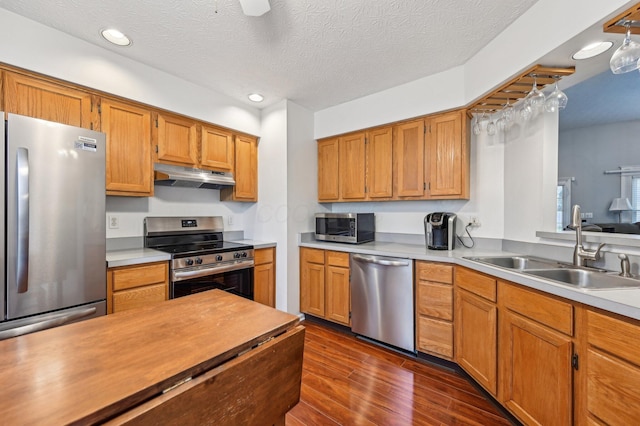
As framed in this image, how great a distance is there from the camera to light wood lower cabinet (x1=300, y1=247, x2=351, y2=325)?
112 inches

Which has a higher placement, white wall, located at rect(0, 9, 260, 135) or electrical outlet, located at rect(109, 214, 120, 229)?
white wall, located at rect(0, 9, 260, 135)

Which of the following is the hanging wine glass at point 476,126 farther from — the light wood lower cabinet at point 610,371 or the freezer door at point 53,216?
the freezer door at point 53,216

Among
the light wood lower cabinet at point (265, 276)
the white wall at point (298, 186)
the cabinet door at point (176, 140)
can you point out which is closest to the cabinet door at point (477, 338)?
the white wall at point (298, 186)

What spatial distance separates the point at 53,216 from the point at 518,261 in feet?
10.7

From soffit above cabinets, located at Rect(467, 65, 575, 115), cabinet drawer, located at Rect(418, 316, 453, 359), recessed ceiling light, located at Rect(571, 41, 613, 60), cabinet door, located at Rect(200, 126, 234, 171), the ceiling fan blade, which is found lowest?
cabinet drawer, located at Rect(418, 316, 453, 359)

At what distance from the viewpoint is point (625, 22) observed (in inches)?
52.8

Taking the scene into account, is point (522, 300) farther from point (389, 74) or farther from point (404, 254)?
point (389, 74)

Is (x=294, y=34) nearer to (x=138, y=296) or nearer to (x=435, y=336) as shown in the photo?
(x=138, y=296)

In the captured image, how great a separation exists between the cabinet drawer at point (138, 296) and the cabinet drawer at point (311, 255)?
1.46 meters

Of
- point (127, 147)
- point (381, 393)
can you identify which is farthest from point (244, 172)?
point (381, 393)

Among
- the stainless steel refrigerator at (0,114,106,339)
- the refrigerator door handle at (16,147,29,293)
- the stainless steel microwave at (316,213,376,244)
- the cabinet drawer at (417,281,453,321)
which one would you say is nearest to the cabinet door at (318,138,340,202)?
the stainless steel microwave at (316,213,376,244)

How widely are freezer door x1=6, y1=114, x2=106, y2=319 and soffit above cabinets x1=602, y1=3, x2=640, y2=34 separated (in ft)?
10.1

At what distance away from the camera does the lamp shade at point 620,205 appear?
3.65 m

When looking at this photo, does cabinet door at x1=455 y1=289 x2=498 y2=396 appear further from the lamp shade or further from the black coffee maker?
the lamp shade
